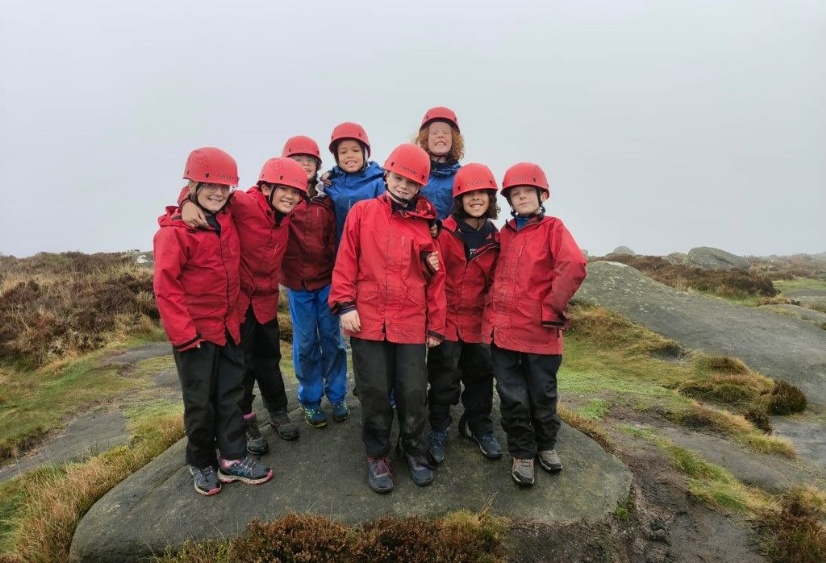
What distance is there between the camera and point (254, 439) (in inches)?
204

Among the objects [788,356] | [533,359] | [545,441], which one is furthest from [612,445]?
[788,356]

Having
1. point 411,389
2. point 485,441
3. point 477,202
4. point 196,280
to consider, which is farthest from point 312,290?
point 485,441

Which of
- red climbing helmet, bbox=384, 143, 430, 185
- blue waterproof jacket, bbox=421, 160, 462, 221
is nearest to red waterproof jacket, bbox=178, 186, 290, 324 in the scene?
red climbing helmet, bbox=384, 143, 430, 185

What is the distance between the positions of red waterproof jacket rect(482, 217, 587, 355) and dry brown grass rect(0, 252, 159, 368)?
11.4 meters

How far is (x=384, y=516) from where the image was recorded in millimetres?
4180

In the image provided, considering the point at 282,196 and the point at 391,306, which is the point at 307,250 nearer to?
the point at 282,196

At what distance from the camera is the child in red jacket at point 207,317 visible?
4180 millimetres

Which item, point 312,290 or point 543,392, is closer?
point 543,392

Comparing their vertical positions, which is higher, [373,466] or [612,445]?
[373,466]

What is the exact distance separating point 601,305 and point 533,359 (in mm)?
11079

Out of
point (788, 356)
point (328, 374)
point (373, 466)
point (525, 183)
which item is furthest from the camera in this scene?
point (788, 356)

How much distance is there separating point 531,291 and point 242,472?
11.0 feet

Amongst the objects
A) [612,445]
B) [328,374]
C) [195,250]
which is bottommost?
[612,445]

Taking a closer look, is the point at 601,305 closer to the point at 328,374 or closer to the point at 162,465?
the point at 328,374
